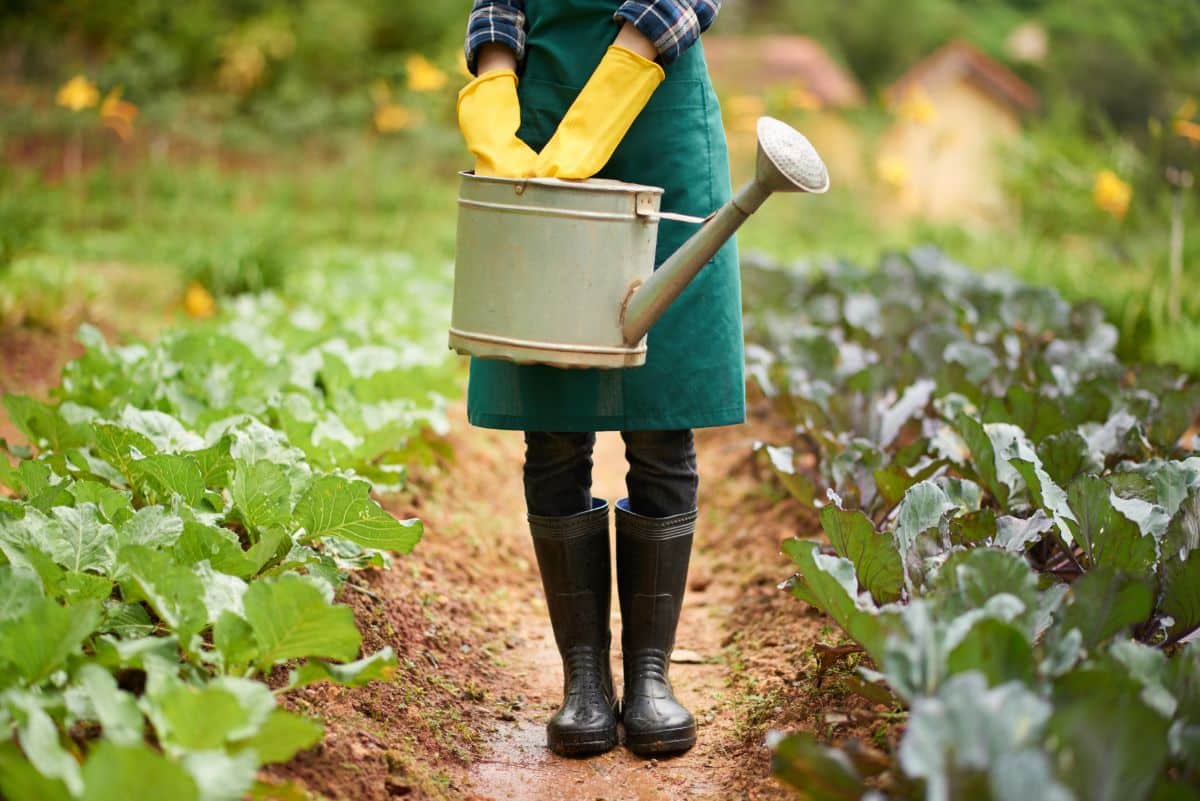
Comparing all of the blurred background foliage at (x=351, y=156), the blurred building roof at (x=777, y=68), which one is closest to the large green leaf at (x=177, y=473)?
the blurred background foliage at (x=351, y=156)

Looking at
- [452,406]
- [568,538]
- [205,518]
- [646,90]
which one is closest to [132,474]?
[205,518]

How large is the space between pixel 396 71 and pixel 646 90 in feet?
34.6

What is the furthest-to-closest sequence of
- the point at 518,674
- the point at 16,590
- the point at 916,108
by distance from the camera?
the point at 916,108 → the point at 518,674 → the point at 16,590

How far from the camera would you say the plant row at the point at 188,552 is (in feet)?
4.63

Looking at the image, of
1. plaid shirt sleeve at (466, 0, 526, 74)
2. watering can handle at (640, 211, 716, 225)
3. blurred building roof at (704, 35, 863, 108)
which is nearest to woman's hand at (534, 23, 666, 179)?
watering can handle at (640, 211, 716, 225)

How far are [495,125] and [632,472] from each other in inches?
24.9

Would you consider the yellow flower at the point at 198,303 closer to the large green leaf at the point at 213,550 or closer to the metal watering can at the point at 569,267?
the large green leaf at the point at 213,550

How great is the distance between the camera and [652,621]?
217 cm

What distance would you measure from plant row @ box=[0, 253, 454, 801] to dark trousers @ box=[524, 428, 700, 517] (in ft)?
0.76

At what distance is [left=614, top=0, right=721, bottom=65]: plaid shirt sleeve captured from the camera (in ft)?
6.15

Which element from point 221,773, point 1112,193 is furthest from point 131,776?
point 1112,193

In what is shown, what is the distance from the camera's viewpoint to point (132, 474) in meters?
2.28

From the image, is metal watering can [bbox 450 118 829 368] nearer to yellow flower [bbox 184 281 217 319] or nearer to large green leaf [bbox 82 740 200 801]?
large green leaf [bbox 82 740 200 801]

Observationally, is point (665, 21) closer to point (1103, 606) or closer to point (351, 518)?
point (351, 518)
